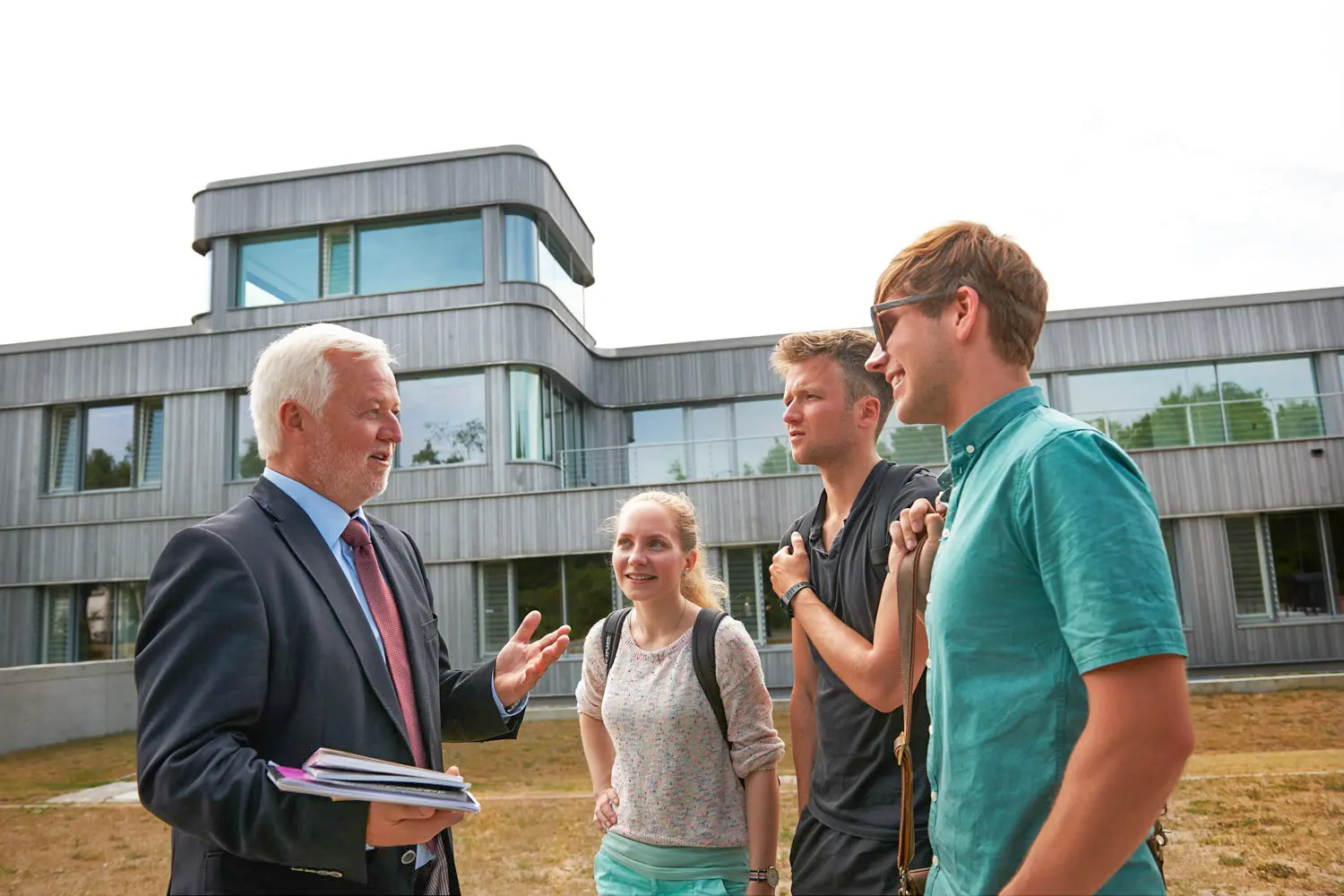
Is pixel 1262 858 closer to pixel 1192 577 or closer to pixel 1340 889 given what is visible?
pixel 1340 889

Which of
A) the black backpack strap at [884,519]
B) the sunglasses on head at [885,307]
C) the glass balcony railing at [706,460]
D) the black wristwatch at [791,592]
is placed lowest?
the black wristwatch at [791,592]

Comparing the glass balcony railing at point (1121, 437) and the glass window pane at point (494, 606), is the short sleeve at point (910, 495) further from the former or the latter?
the glass window pane at point (494, 606)

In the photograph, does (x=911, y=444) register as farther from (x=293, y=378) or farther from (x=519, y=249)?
(x=293, y=378)

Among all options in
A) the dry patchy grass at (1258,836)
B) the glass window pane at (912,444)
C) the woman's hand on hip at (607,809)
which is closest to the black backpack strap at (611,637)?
the woman's hand on hip at (607,809)

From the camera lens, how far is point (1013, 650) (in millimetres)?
1689

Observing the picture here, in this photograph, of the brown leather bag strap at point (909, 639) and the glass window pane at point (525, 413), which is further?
the glass window pane at point (525, 413)

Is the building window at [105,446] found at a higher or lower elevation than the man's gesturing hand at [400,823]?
higher

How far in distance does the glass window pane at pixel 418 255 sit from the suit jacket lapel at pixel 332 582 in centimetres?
1769

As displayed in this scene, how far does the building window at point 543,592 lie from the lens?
18031 mm

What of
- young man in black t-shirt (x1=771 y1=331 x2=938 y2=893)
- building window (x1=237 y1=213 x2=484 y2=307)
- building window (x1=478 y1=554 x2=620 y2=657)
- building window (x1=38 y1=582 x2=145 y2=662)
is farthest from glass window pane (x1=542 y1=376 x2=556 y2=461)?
young man in black t-shirt (x1=771 y1=331 x2=938 y2=893)

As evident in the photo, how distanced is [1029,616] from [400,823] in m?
1.42

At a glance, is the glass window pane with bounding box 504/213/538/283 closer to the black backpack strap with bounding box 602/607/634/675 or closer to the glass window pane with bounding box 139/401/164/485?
the glass window pane with bounding box 139/401/164/485

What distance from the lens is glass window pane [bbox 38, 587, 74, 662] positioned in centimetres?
2000

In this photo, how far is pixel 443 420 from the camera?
62.9 feet
